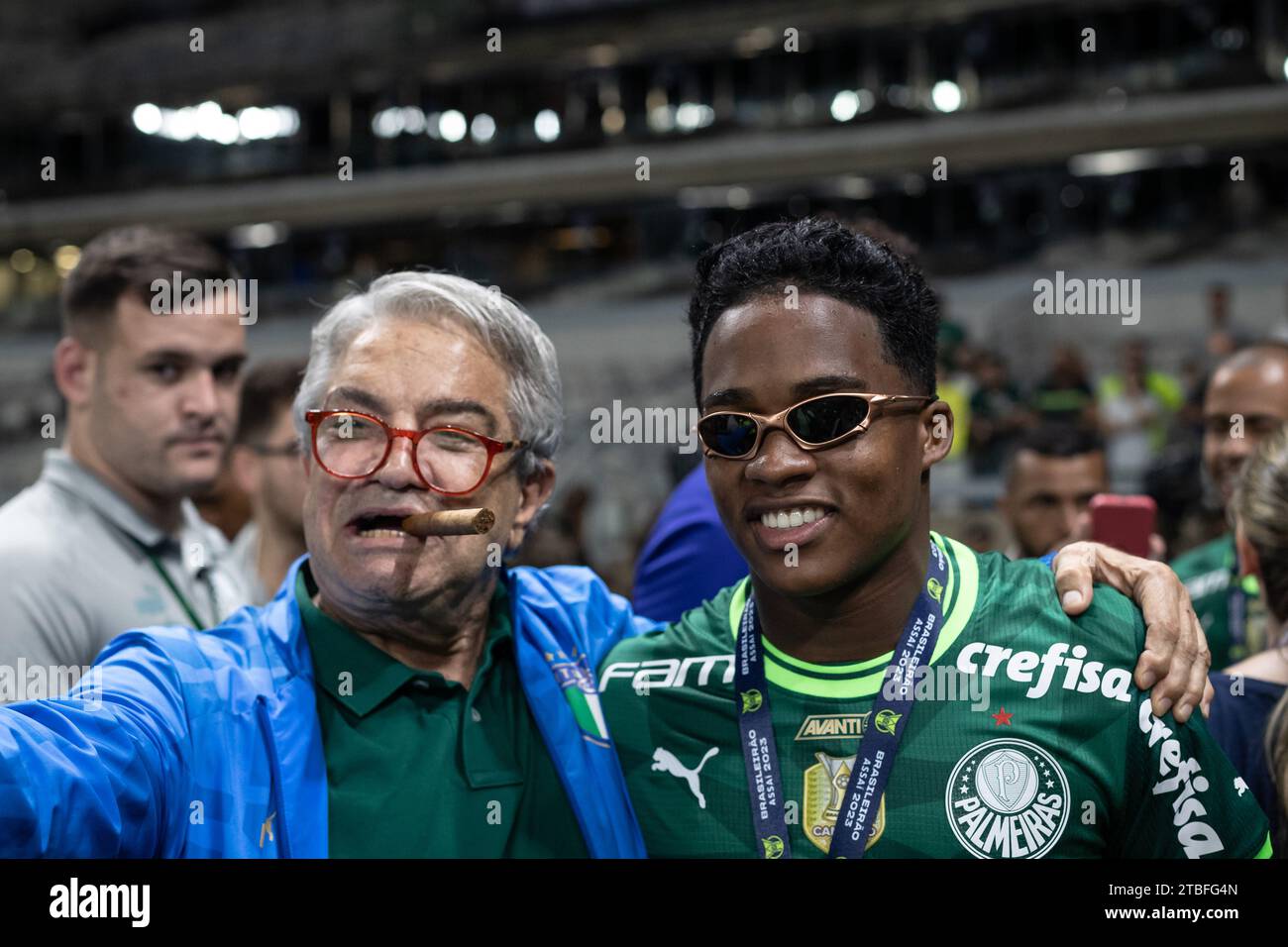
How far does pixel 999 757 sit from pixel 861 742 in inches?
7.6

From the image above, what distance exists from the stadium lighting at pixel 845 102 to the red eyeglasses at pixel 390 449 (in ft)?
52.3

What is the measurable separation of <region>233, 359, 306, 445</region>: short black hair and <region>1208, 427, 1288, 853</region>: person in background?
246cm

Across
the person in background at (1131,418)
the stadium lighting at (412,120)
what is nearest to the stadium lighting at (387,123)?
the stadium lighting at (412,120)

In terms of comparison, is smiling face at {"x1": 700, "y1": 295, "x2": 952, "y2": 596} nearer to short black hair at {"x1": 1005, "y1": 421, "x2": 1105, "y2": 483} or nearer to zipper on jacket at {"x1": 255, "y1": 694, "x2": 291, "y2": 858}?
zipper on jacket at {"x1": 255, "y1": 694, "x2": 291, "y2": 858}

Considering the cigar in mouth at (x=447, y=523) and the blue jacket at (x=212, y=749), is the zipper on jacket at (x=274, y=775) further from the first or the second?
the cigar in mouth at (x=447, y=523)

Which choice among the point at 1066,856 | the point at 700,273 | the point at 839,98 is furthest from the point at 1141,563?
the point at 839,98

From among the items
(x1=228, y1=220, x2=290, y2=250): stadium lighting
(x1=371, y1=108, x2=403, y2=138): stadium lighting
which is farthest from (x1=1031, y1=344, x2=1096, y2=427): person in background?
(x1=228, y1=220, x2=290, y2=250): stadium lighting

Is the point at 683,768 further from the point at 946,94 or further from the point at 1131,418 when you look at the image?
the point at 946,94

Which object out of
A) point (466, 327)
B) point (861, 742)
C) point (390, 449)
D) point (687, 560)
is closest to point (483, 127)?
point (687, 560)

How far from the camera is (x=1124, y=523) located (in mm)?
2496

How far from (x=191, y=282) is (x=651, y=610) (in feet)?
4.35

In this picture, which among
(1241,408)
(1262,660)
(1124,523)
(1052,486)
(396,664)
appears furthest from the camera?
(1052,486)

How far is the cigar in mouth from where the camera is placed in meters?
1.87

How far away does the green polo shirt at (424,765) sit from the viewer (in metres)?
1.85
